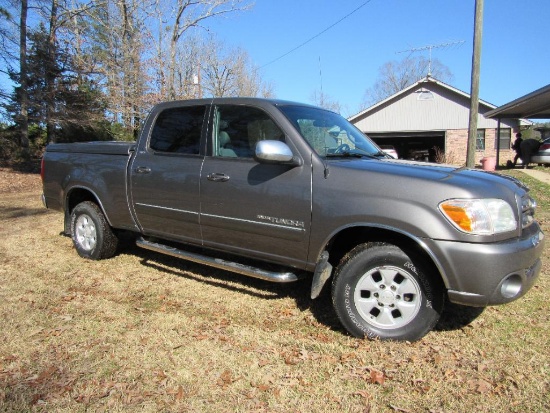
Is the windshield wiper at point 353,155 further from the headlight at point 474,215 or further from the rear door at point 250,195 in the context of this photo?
the headlight at point 474,215

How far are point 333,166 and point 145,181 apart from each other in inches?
85.5

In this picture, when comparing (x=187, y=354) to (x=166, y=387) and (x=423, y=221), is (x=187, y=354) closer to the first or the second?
(x=166, y=387)

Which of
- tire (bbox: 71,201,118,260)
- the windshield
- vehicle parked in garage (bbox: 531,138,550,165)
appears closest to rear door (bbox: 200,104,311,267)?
the windshield

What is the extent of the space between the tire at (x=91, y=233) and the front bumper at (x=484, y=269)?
3.93 m

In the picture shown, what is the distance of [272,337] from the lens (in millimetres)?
3404

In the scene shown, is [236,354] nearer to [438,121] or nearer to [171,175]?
[171,175]

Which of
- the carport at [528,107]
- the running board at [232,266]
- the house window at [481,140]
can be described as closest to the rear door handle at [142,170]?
the running board at [232,266]

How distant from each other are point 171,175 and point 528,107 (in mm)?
20926

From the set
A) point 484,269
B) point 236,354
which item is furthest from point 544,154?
point 236,354

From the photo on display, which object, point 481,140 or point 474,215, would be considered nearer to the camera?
point 474,215

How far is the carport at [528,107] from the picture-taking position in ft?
51.8

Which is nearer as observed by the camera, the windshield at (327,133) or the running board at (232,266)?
the running board at (232,266)

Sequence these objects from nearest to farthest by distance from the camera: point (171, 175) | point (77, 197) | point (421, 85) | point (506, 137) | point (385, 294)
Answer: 1. point (385, 294)
2. point (171, 175)
3. point (77, 197)
4. point (506, 137)
5. point (421, 85)

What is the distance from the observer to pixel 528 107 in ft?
65.9
